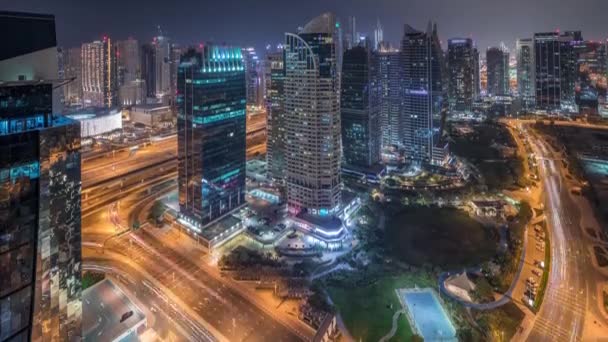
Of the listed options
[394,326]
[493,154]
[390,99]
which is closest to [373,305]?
[394,326]

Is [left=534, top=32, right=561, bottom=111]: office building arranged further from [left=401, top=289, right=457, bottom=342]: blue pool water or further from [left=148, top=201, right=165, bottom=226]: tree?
[left=148, top=201, right=165, bottom=226]: tree

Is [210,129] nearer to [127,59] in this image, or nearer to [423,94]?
[423,94]

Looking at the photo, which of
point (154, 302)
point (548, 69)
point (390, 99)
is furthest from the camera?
point (548, 69)

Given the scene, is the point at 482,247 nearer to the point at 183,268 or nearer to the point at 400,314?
the point at 400,314

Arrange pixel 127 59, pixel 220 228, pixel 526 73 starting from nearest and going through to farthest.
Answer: pixel 220 228 → pixel 127 59 → pixel 526 73

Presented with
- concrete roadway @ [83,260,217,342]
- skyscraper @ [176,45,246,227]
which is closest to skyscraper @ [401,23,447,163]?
skyscraper @ [176,45,246,227]

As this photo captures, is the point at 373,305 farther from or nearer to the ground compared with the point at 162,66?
nearer to the ground

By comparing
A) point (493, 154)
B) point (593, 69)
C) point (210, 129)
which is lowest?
point (493, 154)
